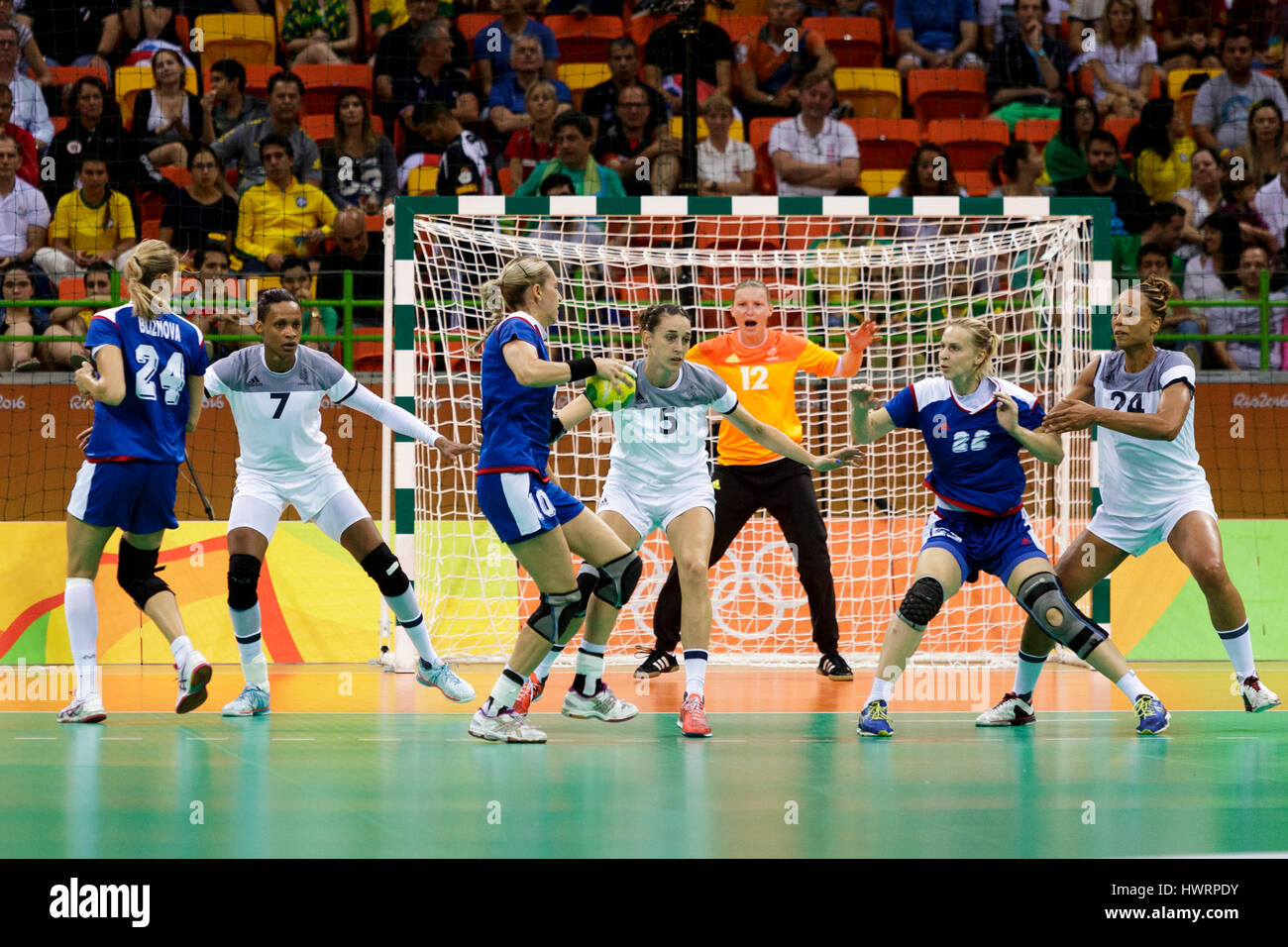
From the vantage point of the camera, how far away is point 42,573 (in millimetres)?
9750

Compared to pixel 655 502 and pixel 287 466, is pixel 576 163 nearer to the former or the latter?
pixel 287 466

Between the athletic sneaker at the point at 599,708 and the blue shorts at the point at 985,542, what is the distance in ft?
5.69

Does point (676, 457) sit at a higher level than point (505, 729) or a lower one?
higher

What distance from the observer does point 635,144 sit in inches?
568

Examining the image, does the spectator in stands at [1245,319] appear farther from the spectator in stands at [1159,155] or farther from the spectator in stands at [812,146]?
the spectator in stands at [812,146]

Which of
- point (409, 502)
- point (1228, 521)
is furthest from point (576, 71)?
point (1228, 521)

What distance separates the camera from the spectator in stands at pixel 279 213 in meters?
13.5

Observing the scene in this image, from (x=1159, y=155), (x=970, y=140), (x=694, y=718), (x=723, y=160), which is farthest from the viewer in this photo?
(x=970, y=140)

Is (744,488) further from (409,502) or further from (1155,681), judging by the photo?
(1155,681)

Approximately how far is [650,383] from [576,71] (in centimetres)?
932

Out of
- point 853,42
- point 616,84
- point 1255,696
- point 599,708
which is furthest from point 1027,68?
point 599,708

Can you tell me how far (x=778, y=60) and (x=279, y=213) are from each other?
591cm

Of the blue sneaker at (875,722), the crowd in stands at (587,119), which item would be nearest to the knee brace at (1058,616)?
the blue sneaker at (875,722)

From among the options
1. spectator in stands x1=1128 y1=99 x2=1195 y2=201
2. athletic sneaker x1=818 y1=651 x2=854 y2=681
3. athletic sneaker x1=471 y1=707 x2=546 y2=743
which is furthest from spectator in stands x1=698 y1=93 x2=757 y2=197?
athletic sneaker x1=471 y1=707 x2=546 y2=743
